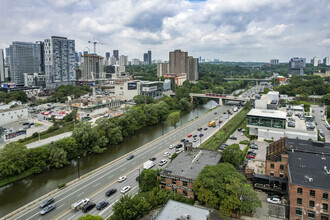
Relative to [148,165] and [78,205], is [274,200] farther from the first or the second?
[78,205]

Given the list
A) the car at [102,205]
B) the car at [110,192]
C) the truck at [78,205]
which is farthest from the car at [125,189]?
the truck at [78,205]

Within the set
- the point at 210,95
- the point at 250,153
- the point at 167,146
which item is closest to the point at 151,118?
the point at 167,146

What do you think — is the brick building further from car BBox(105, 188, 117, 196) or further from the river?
the river

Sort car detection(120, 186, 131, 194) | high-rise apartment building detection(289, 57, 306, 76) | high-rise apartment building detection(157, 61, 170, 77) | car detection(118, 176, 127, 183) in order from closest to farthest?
car detection(120, 186, 131, 194)
car detection(118, 176, 127, 183)
high-rise apartment building detection(157, 61, 170, 77)
high-rise apartment building detection(289, 57, 306, 76)

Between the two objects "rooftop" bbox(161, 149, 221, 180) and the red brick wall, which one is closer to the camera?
the red brick wall

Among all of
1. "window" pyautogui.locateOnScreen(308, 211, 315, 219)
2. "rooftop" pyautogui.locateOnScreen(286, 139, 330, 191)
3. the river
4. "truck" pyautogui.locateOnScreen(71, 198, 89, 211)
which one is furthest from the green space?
Result: "truck" pyautogui.locateOnScreen(71, 198, 89, 211)

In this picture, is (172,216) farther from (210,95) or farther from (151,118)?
(210,95)

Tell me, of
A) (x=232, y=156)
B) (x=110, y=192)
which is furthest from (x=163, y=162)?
(x=232, y=156)
